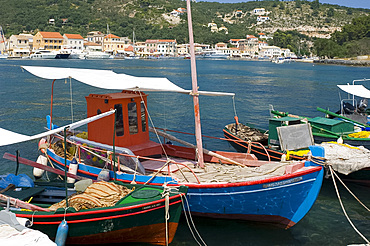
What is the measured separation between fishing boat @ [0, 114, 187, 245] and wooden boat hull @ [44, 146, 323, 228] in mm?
1150

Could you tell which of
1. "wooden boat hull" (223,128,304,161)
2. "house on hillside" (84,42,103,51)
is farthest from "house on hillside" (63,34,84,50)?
"wooden boat hull" (223,128,304,161)

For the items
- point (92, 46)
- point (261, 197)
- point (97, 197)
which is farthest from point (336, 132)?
point (92, 46)

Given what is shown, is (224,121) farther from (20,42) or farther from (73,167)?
(20,42)

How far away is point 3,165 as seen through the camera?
63.8ft

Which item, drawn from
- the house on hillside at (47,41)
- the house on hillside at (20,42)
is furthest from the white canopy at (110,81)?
the house on hillside at (47,41)

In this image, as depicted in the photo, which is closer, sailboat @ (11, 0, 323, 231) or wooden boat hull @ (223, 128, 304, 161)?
sailboat @ (11, 0, 323, 231)

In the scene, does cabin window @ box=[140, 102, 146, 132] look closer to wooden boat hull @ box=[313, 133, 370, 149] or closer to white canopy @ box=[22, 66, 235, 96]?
white canopy @ box=[22, 66, 235, 96]

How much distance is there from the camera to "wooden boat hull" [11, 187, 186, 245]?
33.4 feet

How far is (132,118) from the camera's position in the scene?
47.2 feet

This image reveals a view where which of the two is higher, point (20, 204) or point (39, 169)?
point (20, 204)

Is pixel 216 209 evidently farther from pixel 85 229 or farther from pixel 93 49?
pixel 93 49

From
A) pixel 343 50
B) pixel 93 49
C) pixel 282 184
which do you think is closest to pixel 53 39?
pixel 93 49

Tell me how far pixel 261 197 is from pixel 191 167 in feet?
10.5

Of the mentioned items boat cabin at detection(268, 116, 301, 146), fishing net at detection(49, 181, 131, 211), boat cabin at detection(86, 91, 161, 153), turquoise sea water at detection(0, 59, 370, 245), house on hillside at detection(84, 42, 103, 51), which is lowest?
turquoise sea water at detection(0, 59, 370, 245)
